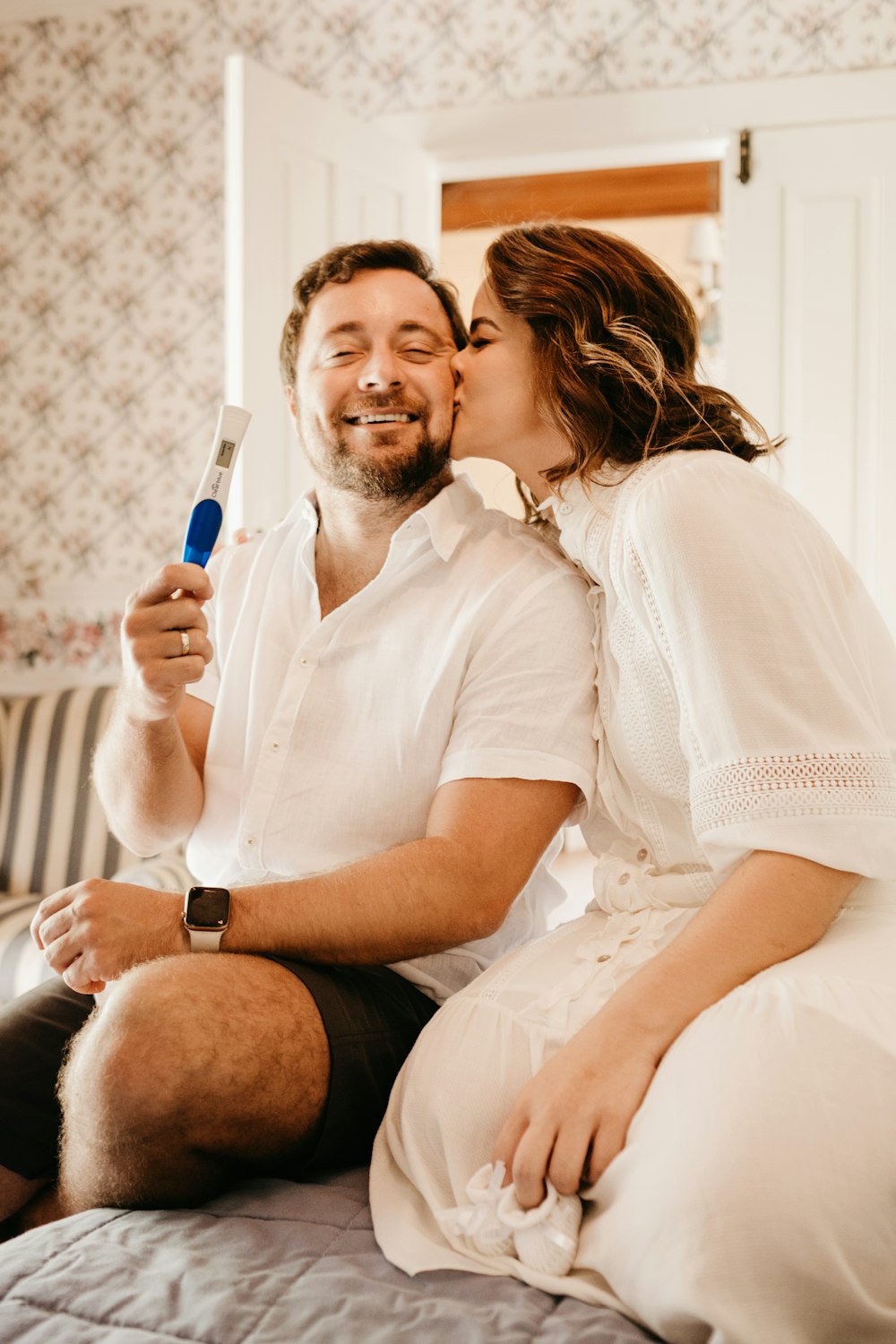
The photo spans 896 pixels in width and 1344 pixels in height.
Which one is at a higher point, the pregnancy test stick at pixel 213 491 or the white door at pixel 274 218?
→ the white door at pixel 274 218

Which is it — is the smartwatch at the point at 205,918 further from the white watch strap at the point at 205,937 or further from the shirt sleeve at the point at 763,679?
the shirt sleeve at the point at 763,679

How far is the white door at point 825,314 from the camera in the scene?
315cm

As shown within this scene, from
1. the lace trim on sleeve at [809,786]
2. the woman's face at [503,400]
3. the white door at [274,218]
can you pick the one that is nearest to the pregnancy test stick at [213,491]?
the woman's face at [503,400]

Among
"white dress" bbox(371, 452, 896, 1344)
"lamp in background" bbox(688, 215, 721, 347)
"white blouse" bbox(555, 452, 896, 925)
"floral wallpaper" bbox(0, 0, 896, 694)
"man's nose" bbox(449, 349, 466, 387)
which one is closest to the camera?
"white dress" bbox(371, 452, 896, 1344)

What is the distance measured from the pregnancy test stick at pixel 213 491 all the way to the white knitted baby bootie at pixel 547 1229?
0.71m

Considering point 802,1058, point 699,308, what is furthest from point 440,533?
point 699,308

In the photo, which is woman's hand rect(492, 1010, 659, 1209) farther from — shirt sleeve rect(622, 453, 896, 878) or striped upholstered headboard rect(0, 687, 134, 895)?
striped upholstered headboard rect(0, 687, 134, 895)

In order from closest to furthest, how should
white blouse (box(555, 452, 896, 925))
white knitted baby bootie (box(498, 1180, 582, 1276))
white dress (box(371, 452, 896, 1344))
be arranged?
white dress (box(371, 452, 896, 1344))
white knitted baby bootie (box(498, 1180, 582, 1276))
white blouse (box(555, 452, 896, 925))

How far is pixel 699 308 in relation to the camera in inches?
219

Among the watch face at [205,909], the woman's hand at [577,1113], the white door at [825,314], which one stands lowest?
the woman's hand at [577,1113]

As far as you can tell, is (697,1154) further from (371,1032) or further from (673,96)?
(673,96)

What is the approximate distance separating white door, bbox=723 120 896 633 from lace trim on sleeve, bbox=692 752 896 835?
89.3 inches

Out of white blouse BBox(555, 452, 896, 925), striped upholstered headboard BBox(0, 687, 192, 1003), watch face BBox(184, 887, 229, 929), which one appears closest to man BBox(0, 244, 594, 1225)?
watch face BBox(184, 887, 229, 929)

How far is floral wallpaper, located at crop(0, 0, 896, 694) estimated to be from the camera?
11.3 feet
